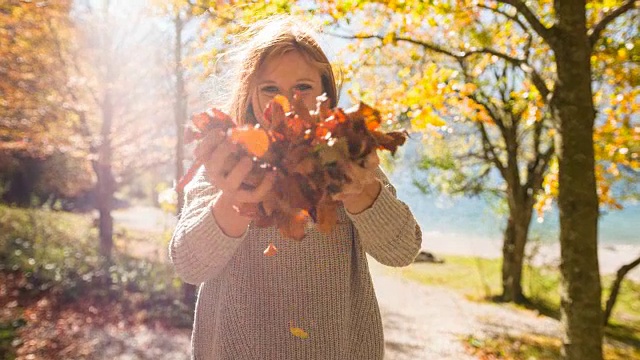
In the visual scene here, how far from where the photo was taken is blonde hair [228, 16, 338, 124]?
135 centimetres

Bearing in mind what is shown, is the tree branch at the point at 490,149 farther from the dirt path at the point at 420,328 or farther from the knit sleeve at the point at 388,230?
the knit sleeve at the point at 388,230

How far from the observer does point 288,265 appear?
1.34m

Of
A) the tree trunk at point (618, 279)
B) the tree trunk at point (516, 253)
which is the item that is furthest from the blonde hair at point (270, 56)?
the tree trunk at point (516, 253)

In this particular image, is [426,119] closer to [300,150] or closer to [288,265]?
[288,265]

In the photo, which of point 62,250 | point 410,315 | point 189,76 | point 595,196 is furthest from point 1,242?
point 595,196

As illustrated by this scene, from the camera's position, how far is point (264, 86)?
134 cm

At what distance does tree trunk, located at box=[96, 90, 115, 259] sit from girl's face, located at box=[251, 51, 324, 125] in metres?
8.33

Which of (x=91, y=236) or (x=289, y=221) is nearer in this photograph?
(x=289, y=221)

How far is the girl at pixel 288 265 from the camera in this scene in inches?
48.5

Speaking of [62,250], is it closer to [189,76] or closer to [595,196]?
[189,76]

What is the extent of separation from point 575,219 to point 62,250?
28.4ft

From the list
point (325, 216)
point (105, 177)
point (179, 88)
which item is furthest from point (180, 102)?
point (325, 216)

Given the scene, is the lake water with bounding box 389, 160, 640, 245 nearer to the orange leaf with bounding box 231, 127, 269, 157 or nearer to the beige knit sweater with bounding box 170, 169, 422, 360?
the beige knit sweater with bounding box 170, 169, 422, 360

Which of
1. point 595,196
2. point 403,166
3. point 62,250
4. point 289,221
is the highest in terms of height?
point 403,166
